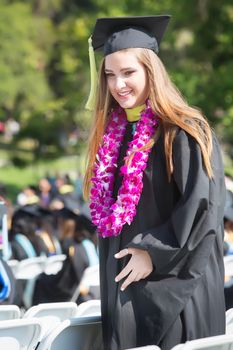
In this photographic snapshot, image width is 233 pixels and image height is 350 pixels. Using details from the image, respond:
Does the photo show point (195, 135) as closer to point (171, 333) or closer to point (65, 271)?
point (171, 333)

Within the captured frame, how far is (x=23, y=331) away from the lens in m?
4.11

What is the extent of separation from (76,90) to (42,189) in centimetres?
795

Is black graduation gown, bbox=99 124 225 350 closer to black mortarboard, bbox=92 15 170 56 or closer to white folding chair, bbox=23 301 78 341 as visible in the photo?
black mortarboard, bbox=92 15 170 56

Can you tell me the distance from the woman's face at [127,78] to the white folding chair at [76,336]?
0.95m

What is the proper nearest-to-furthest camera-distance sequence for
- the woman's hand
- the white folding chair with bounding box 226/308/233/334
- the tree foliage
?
the woman's hand, the white folding chair with bounding box 226/308/233/334, the tree foliage

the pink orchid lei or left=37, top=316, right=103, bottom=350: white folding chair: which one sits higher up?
the pink orchid lei

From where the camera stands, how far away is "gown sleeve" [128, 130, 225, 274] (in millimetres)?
3652

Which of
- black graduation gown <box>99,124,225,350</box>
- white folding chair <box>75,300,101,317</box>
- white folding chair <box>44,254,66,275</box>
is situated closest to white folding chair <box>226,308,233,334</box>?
black graduation gown <box>99,124,225,350</box>

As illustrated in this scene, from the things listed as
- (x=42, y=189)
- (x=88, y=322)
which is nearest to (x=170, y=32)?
(x=42, y=189)

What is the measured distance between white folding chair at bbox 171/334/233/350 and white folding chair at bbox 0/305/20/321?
1571mm

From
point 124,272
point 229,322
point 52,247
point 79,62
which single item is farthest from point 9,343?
point 79,62

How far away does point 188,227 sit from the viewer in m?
3.65

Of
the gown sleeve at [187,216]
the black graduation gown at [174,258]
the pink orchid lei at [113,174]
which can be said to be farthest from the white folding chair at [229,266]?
the gown sleeve at [187,216]

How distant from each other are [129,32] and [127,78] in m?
0.20
